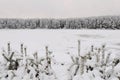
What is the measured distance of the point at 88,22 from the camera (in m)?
120

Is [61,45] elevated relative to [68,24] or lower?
elevated

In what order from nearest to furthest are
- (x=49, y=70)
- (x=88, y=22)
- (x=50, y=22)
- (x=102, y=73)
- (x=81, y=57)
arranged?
(x=81, y=57) → (x=102, y=73) → (x=49, y=70) → (x=88, y=22) → (x=50, y=22)

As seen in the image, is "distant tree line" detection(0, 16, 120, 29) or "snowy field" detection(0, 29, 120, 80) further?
"distant tree line" detection(0, 16, 120, 29)

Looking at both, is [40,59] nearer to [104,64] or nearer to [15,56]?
[15,56]

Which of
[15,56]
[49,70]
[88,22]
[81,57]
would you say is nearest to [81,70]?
[81,57]

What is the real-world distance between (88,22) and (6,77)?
116 m

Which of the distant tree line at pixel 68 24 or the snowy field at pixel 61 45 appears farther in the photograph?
the distant tree line at pixel 68 24

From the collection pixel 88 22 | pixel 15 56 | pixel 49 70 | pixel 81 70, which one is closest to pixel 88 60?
pixel 81 70

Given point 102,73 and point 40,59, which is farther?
point 40,59

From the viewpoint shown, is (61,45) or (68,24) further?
(68,24)

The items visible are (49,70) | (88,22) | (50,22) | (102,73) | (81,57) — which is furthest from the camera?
(50,22)

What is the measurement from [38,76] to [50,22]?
4864 inches

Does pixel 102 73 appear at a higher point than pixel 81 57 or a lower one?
lower

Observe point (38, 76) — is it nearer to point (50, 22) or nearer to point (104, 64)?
point (104, 64)
